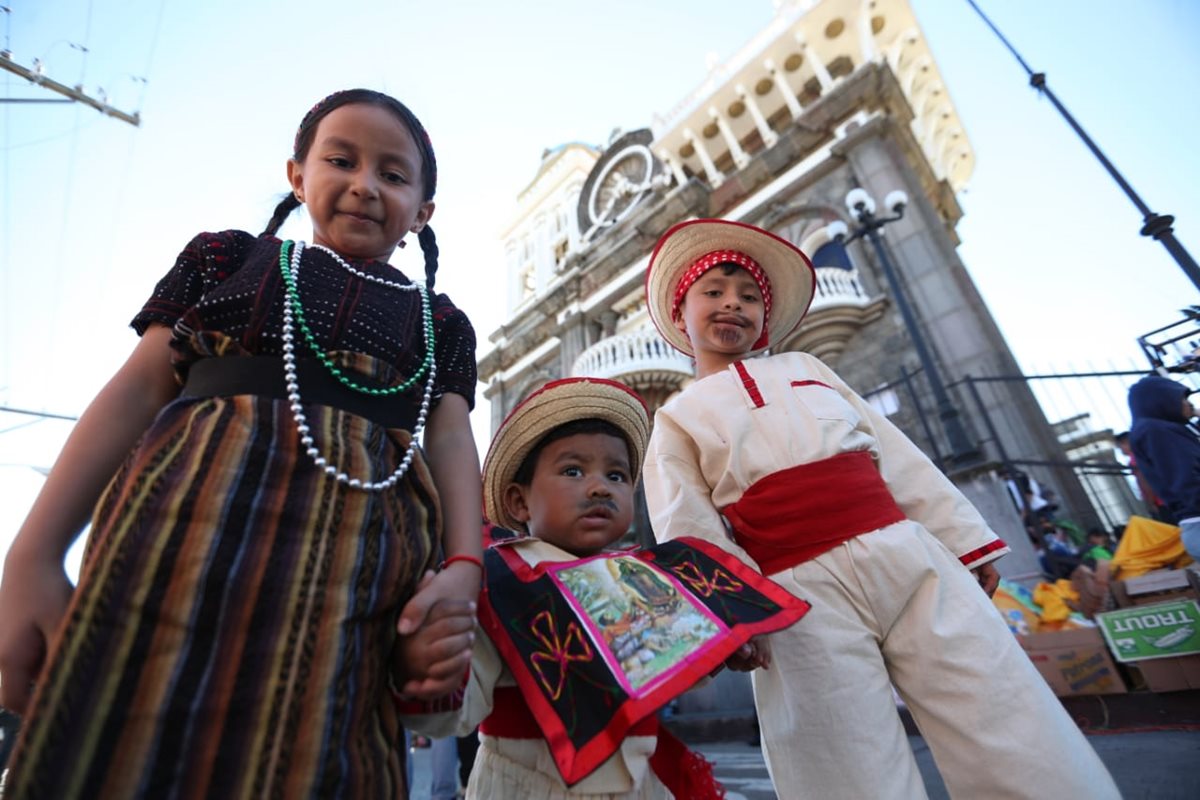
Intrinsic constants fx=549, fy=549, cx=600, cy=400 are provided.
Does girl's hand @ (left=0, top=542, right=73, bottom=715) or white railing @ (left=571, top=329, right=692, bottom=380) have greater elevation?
white railing @ (left=571, top=329, right=692, bottom=380)

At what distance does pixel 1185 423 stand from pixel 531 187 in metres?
22.7

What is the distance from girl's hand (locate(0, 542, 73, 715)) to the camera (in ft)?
2.73

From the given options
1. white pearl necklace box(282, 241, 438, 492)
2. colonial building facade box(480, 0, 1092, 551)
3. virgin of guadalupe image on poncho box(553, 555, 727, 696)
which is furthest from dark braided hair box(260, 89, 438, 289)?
colonial building facade box(480, 0, 1092, 551)

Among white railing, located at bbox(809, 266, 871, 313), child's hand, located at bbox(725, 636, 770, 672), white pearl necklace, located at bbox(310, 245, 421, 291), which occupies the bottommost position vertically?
child's hand, located at bbox(725, 636, 770, 672)

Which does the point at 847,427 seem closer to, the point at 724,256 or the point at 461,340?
the point at 724,256

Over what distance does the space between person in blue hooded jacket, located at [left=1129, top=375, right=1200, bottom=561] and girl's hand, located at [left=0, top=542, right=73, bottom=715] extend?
516cm

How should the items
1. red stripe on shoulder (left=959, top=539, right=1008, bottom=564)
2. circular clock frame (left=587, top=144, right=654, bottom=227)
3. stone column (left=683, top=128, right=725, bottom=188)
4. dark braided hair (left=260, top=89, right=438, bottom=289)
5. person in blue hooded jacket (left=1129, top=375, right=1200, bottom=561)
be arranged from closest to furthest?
dark braided hair (left=260, top=89, right=438, bottom=289) < red stripe on shoulder (left=959, top=539, right=1008, bottom=564) < person in blue hooded jacket (left=1129, top=375, right=1200, bottom=561) < stone column (left=683, top=128, right=725, bottom=188) < circular clock frame (left=587, top=144, right=654, bottom=227)

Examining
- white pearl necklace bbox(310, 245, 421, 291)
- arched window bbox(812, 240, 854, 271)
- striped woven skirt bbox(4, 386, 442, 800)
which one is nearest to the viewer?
striped woven skirt bbox(4, 386, 442, 800)

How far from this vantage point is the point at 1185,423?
380 centimetres

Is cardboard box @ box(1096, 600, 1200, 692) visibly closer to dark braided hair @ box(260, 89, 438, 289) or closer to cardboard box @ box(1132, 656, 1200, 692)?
cardboard box @ box(1132, 656, 1200, 692)

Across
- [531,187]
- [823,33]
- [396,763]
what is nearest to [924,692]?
[396,763]

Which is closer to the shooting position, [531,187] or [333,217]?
[333,217]

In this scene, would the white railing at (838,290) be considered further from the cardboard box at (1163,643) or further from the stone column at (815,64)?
the cardboard box at (1163,643)

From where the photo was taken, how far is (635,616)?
4.32 ft
